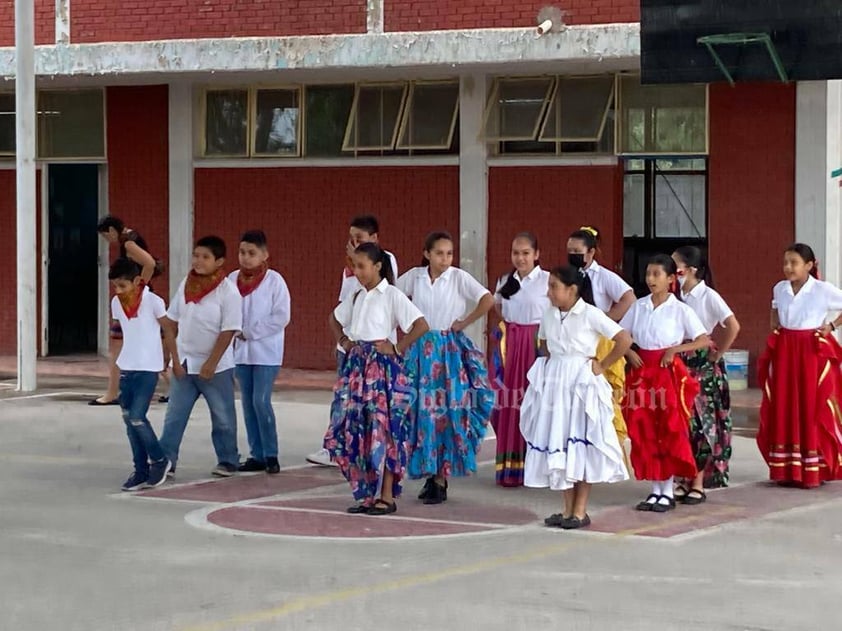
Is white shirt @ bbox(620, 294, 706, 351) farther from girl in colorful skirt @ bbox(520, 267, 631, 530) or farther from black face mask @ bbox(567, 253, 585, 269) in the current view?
black face mask @ bbox(567, 253, 585, 269)

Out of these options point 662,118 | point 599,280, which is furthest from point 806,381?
point 662,118

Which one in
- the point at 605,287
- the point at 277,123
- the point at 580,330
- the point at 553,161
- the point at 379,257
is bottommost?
the point at 580,330

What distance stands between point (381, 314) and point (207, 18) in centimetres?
881

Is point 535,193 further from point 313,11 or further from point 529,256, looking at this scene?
point 529,256

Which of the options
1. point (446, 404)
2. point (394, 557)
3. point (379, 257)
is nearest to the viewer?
point (394, 557)

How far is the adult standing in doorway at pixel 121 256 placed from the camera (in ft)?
44.1

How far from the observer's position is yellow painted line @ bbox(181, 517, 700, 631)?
271 inches

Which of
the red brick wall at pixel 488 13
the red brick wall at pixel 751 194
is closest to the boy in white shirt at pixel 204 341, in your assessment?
the red brick wall at pixel 488 13

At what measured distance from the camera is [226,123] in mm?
18859

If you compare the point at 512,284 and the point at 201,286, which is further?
the point at 201,286

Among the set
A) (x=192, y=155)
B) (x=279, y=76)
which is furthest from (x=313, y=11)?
(x=192, y=155)

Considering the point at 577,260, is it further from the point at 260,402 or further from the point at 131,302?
the point at 131,302

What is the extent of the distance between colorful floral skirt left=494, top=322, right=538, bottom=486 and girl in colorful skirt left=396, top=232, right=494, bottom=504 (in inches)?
17.6

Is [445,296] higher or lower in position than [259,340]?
higher
